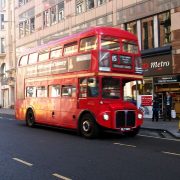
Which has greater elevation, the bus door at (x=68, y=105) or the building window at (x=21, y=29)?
the building window at (x=21, y=29)

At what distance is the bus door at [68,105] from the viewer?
17531 mm

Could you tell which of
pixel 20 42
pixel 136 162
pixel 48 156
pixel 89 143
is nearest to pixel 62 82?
pixel 89 143

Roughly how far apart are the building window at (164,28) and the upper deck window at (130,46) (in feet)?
28.6

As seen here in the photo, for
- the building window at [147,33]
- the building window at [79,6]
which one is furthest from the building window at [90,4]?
the building window at [147,33]

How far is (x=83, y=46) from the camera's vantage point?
17109mm

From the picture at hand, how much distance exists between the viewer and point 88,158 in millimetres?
11164

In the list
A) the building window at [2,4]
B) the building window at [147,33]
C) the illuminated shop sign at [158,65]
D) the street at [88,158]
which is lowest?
the street at [88,158]

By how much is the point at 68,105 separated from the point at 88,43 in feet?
9.88

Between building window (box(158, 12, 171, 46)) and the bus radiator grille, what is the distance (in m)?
10.7

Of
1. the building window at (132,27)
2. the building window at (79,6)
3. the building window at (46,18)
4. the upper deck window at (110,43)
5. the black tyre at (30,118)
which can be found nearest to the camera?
the upper deck window at (110,43)

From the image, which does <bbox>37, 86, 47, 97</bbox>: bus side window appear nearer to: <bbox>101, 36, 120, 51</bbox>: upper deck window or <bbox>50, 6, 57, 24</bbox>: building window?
<bbox>101, 36, 120, 51</bbox>: upper deck window

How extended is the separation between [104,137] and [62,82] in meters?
3.40

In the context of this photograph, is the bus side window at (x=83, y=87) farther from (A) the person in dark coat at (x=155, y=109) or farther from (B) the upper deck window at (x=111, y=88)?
(A) the person in dark coat at (x=155, y=109)

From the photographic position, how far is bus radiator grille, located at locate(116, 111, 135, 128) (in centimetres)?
1593
